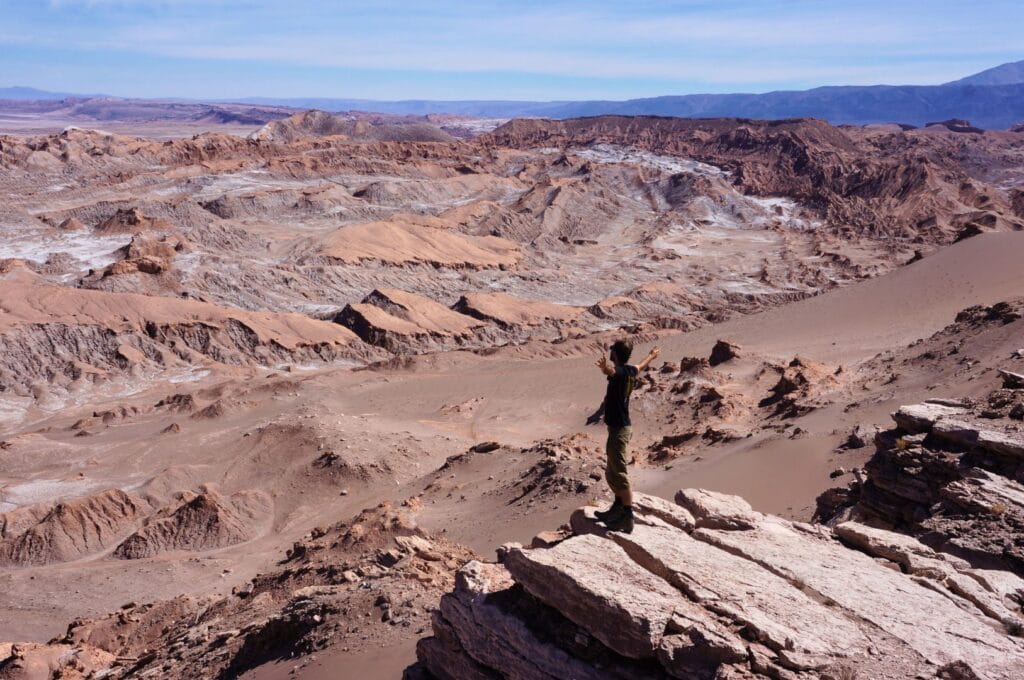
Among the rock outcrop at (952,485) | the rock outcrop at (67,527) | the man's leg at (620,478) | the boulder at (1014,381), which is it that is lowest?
the rock outcrop at (67,527)

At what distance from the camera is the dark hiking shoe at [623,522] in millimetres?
5898

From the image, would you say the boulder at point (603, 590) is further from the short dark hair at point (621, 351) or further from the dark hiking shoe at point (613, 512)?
the short dark hair at point (621, 351)

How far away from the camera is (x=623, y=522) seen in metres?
5.92

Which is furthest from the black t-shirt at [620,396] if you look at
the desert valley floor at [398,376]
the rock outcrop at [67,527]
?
the rock outcrop at [67,527]

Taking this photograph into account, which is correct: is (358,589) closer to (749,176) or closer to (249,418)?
(249,418)

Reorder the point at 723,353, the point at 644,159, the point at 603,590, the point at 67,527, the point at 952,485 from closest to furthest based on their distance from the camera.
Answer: the point at 603,590, the point at 952,485, the point at 67,527, the point at 723,353, the point at 644,159

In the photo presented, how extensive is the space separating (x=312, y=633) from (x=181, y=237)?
37493mm

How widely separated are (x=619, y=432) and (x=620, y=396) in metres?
0.26

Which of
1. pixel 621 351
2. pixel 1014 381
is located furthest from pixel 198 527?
pixel 1014 381

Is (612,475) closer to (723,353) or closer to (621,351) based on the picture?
(621,351)

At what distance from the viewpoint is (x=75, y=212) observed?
4844 cm

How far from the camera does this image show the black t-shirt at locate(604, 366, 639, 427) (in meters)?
5.87

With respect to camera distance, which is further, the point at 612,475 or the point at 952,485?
the point at 952,485

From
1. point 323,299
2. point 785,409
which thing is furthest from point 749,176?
point 785,409
